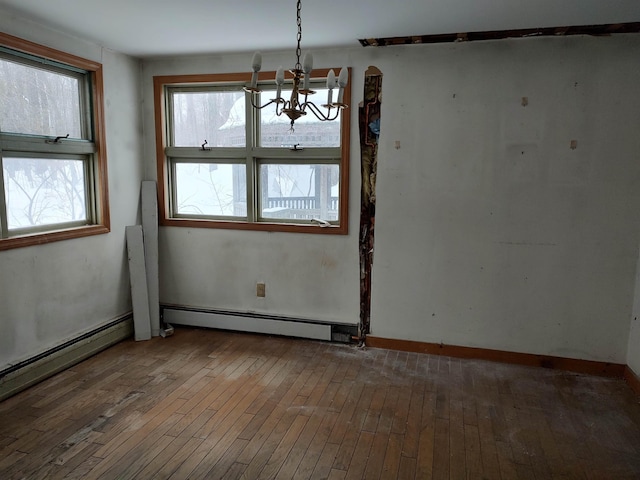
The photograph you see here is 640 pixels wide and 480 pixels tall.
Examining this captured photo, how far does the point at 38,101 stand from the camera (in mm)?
3189

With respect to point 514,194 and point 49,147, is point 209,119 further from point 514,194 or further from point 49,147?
point 514,194

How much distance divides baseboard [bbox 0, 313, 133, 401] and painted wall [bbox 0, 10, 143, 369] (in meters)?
0.05

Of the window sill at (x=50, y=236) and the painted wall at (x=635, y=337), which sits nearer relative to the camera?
the window sill at (x=50, y=236)

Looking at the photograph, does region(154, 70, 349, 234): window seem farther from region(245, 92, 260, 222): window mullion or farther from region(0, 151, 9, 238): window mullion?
region(0, 151, 9, 238): window mullion

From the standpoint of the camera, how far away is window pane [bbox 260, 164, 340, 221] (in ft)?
12.9

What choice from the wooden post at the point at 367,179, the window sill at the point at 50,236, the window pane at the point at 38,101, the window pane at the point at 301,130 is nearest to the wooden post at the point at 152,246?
the window sill at the point at 50,236

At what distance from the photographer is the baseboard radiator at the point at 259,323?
13.0 ft

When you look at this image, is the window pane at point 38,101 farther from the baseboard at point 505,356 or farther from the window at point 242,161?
the baseboard at point 505,356

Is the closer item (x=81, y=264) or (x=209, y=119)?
(x=81, y=264)

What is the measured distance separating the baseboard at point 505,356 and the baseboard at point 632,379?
0.04 metres

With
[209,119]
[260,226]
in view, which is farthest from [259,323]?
[209,119]

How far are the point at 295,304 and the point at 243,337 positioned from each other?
1.85 ft

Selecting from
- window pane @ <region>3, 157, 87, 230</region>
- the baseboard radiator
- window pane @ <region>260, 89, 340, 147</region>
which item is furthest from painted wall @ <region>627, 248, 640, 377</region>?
window pane @ <region>3, 157, 87, 230</region>

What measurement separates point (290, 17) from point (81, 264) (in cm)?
245
